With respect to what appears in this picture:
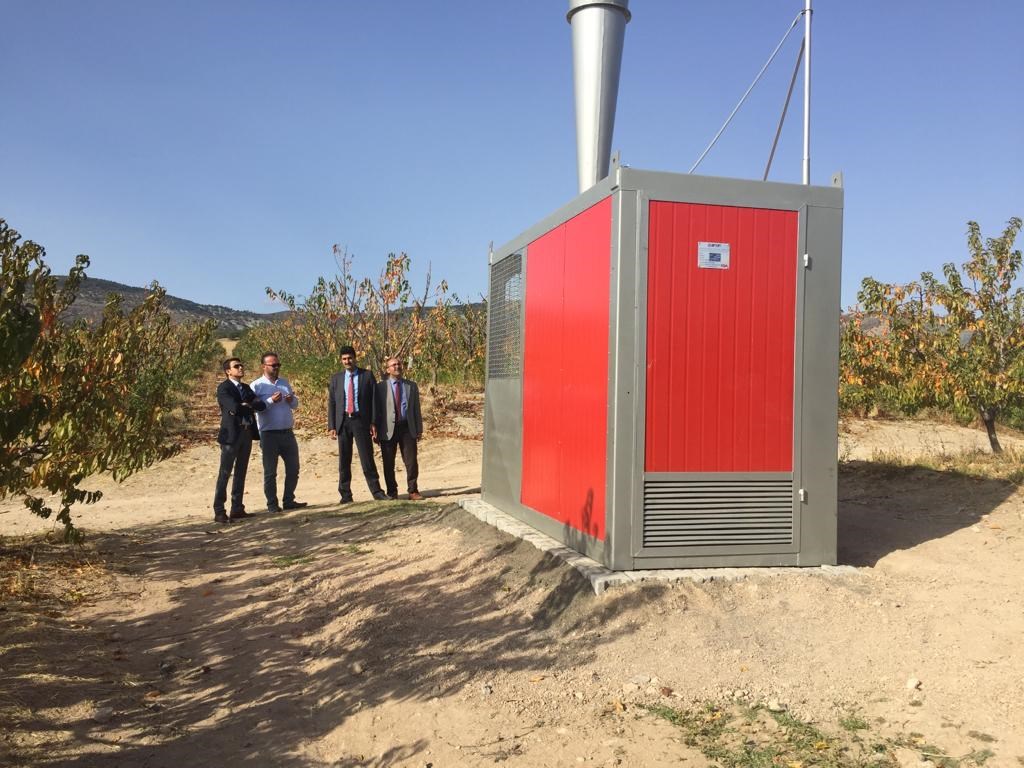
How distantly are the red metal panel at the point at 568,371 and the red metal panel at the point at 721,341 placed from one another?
398mm

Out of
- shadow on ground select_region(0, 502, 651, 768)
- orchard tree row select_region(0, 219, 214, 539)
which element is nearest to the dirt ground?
shadow on ground select_region(0, 502, 651, 768)

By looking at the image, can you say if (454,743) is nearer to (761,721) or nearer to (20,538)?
(761,721)

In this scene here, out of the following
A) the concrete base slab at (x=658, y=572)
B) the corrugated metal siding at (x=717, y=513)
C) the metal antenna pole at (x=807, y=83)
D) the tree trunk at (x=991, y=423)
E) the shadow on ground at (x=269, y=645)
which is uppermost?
the metal antenna pole at (x=807, y=83)

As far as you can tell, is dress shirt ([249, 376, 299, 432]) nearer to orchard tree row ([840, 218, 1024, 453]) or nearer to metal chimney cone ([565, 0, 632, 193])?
metal chimney cone ([565, 0, 632, 193])

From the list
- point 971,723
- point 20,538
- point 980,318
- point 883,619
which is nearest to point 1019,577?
point 883,619

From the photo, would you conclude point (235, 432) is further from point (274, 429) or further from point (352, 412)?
point (352, 412)

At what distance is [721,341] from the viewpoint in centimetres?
636

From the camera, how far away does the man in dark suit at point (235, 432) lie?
9.76 metres

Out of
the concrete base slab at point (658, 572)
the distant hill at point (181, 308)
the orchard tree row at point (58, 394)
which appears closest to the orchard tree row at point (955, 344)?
the concrete base slab at point (658, 572)

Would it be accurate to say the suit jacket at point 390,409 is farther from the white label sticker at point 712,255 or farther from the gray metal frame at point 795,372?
the white label sticker at point 712,255

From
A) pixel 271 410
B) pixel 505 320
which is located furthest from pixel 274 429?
pixel 505 320

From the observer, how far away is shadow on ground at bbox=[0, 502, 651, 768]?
14.1ft

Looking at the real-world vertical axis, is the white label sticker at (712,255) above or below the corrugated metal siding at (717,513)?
above

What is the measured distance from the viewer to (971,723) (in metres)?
4.24
